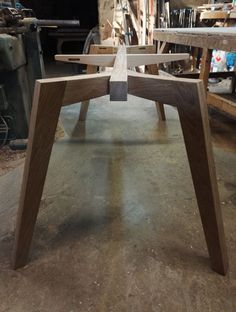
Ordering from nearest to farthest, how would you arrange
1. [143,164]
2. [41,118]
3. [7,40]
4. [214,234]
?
[41,118] < [214,234] < [7,40] < [143,164]

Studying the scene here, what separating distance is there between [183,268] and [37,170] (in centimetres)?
54

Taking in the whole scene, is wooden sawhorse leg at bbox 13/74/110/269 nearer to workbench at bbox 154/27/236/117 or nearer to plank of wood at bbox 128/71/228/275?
plank of wood at bbox 128/71/228/275

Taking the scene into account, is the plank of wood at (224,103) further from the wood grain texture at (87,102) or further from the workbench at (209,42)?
the wood grain texture at (87,102)

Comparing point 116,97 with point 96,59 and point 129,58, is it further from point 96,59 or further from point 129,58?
point 96,59

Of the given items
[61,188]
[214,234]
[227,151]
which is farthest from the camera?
[227,151]

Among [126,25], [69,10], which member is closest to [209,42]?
[126,25]

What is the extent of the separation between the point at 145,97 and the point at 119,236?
0.52 meters

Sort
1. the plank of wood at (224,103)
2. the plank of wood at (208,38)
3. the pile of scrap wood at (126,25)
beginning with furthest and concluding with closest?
the pile of scrap wood at (126,25)
the plank of wood at (224,103)
the plank of wood at (208,38)

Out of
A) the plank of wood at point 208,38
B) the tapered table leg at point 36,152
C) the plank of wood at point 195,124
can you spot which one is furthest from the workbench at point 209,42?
the tapered table leg at point 36,152

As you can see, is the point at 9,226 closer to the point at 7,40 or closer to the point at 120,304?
the point at 120,304

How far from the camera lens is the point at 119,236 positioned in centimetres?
96

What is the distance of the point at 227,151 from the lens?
1560 millimetres

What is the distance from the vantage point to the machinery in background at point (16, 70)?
4.75 ft

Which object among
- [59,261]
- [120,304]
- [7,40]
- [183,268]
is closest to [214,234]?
[183,268]
